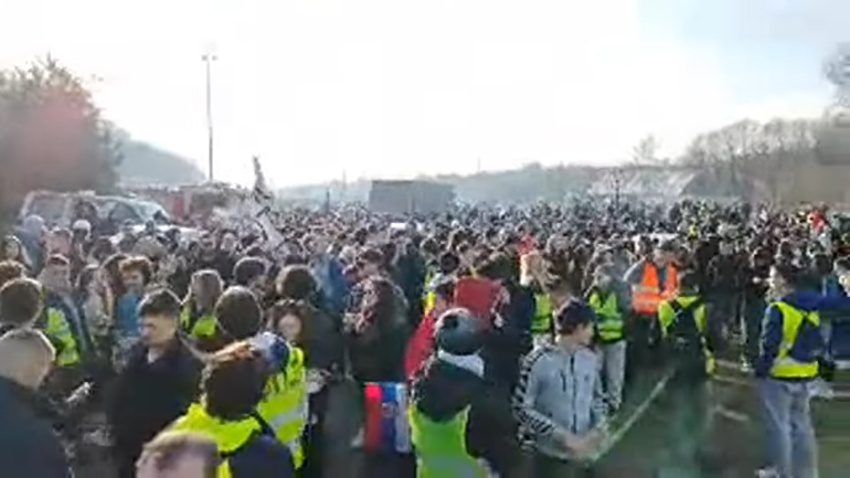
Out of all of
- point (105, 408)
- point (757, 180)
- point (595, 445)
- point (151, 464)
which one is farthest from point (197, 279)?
point (757, 180)

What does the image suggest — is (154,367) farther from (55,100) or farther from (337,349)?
(55,100)

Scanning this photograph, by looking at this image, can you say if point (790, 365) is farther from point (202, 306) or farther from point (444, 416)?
point (444, 416)

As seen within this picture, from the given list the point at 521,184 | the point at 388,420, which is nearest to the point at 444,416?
the point at 388,420

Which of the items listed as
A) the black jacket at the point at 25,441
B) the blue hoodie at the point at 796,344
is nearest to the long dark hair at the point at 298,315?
the black jacket at the point at 25,441

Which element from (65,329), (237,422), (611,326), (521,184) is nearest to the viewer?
(237,422)

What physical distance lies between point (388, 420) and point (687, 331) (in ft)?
13.9

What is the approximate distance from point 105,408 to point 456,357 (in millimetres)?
1865

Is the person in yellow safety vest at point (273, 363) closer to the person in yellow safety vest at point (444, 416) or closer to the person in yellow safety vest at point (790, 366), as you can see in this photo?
the person in yellow safety vest at point (444, 416)

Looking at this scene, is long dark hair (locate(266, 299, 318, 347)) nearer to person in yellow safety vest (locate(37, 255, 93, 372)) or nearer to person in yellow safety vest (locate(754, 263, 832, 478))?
person in yellow safety vest (locate(37, 255, 93, 372))

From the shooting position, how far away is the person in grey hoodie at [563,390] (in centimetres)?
784

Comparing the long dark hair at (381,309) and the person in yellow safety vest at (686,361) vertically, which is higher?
the long dark hair at (381,309)

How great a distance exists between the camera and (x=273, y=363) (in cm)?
737

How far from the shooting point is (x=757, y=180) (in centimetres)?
10706

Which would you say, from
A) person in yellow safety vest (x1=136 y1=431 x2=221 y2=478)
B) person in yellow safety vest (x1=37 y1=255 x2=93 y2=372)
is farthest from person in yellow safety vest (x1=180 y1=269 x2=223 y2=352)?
person in yellow safety vest (x1=136 y1=431 x2=221 y2=478)
